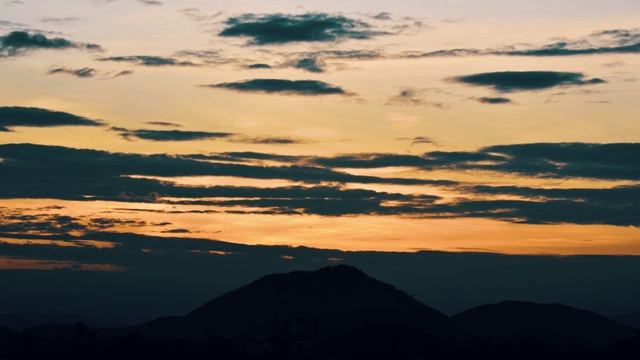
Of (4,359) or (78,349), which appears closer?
(4,359)

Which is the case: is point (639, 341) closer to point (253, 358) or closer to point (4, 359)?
point (253, 358)

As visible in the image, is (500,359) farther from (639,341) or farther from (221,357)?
(221,357)

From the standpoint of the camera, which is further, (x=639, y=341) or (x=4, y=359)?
(x=639, y=341)

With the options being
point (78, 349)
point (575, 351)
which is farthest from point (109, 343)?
point (575, 351)

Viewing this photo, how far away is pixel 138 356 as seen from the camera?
186 metres

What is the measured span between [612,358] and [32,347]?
117 m

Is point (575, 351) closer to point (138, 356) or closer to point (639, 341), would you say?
point (639, 341)

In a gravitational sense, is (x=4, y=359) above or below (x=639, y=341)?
below

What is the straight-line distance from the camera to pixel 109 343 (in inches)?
7830

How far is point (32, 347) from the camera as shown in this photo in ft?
655

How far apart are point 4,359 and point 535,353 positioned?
10336cm

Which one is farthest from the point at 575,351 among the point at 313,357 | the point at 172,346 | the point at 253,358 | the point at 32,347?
the point at 32,347

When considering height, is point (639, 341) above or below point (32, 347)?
above

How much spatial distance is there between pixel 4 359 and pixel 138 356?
81.1 feet
